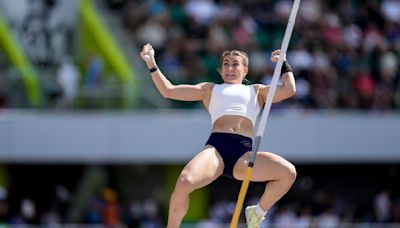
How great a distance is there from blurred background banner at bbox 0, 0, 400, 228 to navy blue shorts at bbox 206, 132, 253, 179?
1136 centimetres

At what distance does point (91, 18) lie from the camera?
1113 inches

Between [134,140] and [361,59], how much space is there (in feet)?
15.9

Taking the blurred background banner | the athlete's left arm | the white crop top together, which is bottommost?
the blurred background banner

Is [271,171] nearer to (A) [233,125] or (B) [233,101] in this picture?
(A) [233,125]

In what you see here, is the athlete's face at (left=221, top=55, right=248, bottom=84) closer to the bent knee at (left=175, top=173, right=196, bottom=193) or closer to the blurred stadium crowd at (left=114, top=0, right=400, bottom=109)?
the bent knee at (left=175, top=173, right=196, bottom=193)

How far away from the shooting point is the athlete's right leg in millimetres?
12258

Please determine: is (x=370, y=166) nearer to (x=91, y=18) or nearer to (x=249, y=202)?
(x=249, y=202)

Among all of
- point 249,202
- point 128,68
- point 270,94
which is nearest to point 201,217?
point 249,202

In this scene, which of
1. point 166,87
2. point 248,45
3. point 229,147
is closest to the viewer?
point 229,147

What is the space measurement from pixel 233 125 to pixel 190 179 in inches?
39.8

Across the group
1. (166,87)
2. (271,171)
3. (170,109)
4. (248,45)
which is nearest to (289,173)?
(271,171)

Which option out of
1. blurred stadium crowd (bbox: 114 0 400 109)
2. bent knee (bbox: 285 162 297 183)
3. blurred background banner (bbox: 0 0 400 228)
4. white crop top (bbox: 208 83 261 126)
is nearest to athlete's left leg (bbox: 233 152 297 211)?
bent knee (bbox: 285 162 297 183)

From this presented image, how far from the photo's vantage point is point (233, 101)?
42.7 feet

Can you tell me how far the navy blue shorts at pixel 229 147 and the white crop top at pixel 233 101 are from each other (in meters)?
0.24
